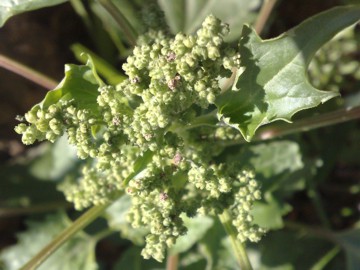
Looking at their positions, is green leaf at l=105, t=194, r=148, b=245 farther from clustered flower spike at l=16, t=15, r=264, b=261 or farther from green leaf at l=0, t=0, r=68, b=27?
green leaf at l=0, t=0, r=68, b=27

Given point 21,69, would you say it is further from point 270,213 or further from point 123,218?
point 270,213

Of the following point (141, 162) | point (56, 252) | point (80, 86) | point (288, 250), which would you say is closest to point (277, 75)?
point (141, 162)

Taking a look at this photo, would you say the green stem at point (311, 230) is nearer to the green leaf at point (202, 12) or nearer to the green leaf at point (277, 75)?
the green leaf at point (202, 12)

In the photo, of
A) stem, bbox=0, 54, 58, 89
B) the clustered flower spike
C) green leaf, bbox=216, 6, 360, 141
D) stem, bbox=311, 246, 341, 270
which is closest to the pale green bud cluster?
the clustered flower spike

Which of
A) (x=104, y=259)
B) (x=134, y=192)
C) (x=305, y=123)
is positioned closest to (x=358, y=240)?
(x=305, y=123)

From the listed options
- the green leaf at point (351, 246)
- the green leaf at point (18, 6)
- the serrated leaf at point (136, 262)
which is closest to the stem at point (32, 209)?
the serrated leaf at point (136, 262)

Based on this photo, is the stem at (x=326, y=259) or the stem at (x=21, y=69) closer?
the stem at (x=21, y=69)
